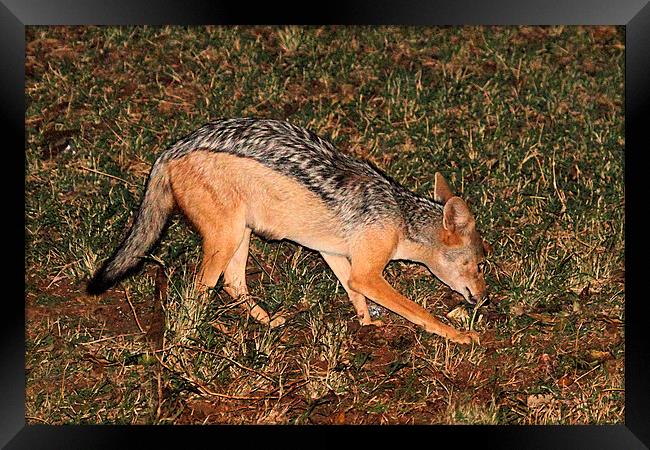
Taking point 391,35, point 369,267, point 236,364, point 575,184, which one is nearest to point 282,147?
point 369,267

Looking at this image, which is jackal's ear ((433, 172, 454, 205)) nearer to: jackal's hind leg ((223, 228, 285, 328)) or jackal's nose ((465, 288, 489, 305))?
jackal's nose ((465, 288, 489, 305))

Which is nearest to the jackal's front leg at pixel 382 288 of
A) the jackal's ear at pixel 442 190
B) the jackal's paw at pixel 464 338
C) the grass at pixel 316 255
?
the jackal's paw at pixel 464 338

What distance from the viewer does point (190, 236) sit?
26.8 ft

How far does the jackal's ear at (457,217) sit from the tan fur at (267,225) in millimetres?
59

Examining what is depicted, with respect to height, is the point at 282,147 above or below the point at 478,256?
above

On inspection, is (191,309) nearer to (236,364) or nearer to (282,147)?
(236,364)

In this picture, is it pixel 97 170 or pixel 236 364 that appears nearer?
pixel 236 364

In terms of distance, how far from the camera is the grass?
22.3ft

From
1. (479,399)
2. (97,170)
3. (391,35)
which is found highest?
(391,35)

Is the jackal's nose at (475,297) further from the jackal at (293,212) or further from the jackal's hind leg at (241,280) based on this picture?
the jackal's hind leg at (241,280)

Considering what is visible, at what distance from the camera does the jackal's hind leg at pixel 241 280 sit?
7414 millimetres

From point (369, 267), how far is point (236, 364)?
1130 millimetres

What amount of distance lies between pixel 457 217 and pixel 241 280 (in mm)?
1555

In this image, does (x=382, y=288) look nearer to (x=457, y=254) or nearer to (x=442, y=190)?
(x=457, y=254)
